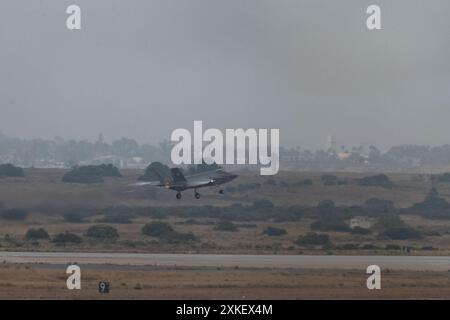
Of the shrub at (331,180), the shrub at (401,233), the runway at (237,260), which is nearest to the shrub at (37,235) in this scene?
the runway at (237,260)

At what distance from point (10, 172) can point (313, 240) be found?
4163 cm

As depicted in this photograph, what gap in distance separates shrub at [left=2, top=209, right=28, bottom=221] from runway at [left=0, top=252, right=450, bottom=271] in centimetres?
573

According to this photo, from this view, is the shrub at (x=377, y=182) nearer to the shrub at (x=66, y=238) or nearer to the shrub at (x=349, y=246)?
the shrub at (x=349, y=246)

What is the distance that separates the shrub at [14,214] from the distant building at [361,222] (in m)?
27.7

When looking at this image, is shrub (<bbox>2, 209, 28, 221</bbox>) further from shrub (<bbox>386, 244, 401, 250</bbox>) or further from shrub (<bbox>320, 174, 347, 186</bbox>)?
shrub (<bbox>320, 174, 347, 186</bbox>)

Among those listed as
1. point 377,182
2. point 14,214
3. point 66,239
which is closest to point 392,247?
point 66,239

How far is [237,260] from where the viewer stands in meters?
65.9

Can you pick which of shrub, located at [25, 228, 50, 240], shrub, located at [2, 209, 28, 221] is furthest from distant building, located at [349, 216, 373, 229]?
shrub, located at [2, 209, 28, 221]

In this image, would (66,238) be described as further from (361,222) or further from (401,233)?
(401,233)

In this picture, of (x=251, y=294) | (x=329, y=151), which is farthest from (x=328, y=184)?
(x=251, y=294)

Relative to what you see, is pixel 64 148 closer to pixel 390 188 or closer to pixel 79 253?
pixel 390 188

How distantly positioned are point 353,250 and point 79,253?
2041cm

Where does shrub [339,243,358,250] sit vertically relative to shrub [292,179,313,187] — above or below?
below

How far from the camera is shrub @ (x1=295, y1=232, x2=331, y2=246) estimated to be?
80.2m
